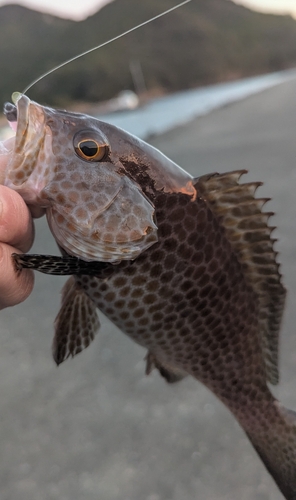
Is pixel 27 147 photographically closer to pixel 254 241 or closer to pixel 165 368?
pixel 254 241

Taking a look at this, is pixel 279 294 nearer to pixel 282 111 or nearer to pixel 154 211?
pixel 154 211

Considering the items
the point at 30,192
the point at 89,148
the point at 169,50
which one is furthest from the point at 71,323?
the point at 169,50

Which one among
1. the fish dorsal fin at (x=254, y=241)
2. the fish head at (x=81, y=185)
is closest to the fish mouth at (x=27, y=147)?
the fish head at (x=81, y=185)

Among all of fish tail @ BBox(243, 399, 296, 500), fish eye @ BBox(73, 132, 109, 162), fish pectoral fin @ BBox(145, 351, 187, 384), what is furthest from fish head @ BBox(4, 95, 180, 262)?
fish tail @ BBox(243, 399, 296, 500)

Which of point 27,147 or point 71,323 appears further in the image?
point 71,323

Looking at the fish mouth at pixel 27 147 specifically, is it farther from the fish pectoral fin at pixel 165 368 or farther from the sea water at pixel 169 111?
the sea water at pixel 169 111

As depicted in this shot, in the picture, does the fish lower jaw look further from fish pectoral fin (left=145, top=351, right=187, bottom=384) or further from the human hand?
fish pectoral fin (left=145, top=351, right=187, bottom=384)

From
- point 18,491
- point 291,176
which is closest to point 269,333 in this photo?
point 18,491
